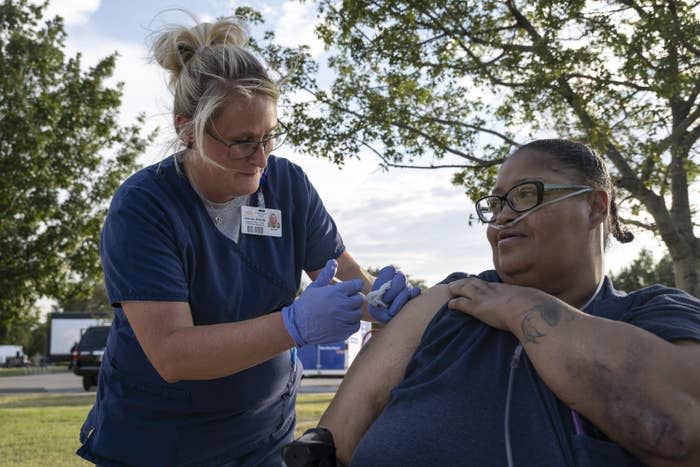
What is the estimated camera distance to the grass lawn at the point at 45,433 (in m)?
5.64

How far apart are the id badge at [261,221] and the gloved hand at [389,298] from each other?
0.45 metres

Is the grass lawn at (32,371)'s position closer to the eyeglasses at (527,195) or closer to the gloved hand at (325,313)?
the gloved hand at (325,313)

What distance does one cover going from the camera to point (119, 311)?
2.25m

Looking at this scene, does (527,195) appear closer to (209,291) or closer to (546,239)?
(546,239)

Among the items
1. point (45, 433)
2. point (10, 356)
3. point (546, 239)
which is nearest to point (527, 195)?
point (546, 239)

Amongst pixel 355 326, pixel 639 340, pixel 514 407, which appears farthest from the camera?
pixel 355 326

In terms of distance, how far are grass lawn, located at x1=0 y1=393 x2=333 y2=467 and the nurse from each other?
3664 mm

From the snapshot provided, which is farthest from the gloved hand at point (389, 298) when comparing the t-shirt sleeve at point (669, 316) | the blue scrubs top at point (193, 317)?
the t-shirt sleeve at point (669, 316)

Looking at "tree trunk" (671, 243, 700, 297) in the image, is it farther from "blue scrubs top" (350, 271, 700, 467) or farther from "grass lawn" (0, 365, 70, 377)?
"grass lawn" (0, 365, 70, 377)

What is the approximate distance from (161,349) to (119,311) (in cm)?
37

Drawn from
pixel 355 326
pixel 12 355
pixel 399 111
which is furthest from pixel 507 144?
pixel 12 355

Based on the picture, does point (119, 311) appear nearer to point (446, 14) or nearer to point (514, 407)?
point (514, 407)

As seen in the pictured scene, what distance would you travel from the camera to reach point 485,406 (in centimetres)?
174

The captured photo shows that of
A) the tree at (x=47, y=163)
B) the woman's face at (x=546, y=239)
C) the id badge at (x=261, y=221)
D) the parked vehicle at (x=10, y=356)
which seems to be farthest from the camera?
the parked vehicle at (x=10, y=356)
